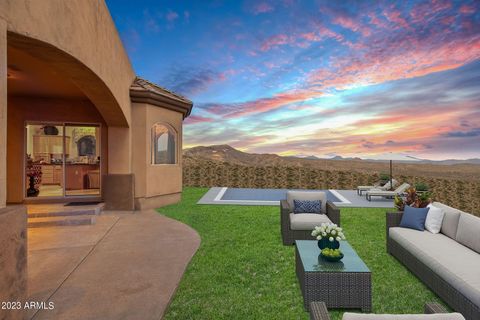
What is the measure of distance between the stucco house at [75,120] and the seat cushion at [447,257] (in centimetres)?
495

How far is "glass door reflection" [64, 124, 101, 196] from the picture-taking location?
11531mm

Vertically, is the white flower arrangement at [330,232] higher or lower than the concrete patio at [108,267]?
higher

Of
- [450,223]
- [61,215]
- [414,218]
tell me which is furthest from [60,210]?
[450,223]

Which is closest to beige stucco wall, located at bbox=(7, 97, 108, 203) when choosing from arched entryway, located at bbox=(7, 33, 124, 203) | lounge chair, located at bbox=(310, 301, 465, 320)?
arched entryway, located at bbox=(7, 33, 124, 203)

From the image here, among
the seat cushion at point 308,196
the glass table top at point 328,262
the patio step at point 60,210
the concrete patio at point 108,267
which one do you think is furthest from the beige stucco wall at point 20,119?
the glass table top at point 328,262

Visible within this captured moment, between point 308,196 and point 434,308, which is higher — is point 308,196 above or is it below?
above

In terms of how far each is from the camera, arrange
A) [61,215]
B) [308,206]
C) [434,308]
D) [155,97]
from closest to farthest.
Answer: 1. [434,308]
2. [308,206]
3. [61,215]
4. [155,97]

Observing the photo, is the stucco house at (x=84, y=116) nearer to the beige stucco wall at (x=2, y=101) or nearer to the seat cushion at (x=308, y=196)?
the beige stucco wall at (x=2, y=101)

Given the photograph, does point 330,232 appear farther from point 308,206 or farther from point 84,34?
point 84,34

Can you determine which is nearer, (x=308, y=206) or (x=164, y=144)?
(x=308, y=206)

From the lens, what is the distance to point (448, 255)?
387 cm

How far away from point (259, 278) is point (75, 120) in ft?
29.4

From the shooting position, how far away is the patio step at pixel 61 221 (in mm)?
7344

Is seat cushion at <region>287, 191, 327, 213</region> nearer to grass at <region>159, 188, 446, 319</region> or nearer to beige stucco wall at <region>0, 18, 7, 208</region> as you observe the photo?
grass at <region>159, 188, 446, 319</region>
